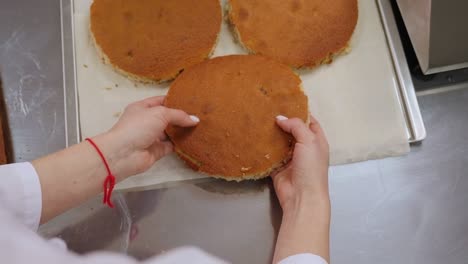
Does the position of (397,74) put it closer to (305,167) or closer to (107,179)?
(305,167)

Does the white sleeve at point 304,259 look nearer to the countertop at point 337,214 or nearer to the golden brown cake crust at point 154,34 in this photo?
the countertop at point 337,214

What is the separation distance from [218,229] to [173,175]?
0.12 meters

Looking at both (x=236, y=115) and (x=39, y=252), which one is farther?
(x=236, y=115)

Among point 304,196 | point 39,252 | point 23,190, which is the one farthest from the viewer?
point 304,196

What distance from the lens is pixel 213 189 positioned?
783mm

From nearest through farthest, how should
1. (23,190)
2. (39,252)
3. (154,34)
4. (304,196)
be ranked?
1. (39,252)
2. (23,190)
3. (304,196)
4. (154,34)

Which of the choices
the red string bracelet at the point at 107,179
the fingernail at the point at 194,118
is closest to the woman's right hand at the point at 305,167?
the fingernail at the point at 194,118

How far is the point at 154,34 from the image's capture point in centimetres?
78

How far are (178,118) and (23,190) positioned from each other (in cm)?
24

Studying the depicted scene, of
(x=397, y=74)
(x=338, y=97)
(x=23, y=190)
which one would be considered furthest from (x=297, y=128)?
(x=23, y=190)

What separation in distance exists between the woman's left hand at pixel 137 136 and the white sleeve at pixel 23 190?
0.10m

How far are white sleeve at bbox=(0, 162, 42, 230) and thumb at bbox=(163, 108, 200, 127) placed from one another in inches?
8.0

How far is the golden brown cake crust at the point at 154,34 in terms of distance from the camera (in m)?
0.77

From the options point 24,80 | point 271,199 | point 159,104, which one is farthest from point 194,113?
point 24,80
